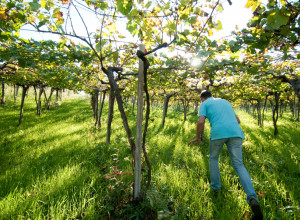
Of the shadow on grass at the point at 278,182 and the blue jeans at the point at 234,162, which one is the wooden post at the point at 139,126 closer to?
the blue jeans at the point at 234,162

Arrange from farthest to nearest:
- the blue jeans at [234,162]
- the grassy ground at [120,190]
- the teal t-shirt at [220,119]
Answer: the teal t-shirt at [220,119], the blue jeans at [234,162], the grassy ground at [120,190]

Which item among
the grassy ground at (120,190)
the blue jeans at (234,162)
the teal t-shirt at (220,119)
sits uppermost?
the teal t-shirt at (220,119)

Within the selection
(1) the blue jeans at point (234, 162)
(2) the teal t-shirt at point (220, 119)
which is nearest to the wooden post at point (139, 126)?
(2) the teal t-shirt at point (220, 119)

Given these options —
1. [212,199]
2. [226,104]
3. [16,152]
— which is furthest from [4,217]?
[226,104]

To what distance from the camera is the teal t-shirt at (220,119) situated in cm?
249

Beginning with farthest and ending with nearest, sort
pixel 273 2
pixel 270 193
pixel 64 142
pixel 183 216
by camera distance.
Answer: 1. pixel 64 142
2. pixel 270 193
3. pixel 183 216
4. pixel 273 2

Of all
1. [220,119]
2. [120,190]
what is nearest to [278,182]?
[220,119]

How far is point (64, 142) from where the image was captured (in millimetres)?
5270

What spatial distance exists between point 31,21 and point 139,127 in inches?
75.4

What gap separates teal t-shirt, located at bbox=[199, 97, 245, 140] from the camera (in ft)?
8.18

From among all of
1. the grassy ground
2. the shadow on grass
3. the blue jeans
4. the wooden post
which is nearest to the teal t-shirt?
the blue jeans

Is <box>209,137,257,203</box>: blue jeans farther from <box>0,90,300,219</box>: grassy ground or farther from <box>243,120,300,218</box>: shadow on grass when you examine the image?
<box>243,120,300,218</box>: shadow on grass

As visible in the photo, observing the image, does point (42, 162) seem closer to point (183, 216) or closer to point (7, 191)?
point (7, 191)

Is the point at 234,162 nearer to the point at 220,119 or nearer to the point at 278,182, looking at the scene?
the point at 220,119
